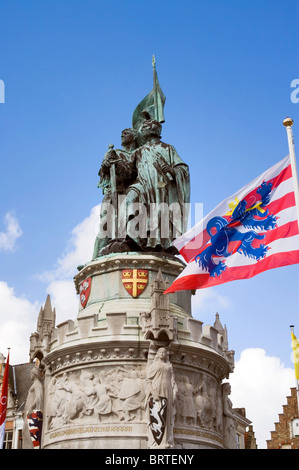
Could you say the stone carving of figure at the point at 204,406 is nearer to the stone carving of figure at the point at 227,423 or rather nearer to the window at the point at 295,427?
the stone carving of figure at the point at 227,423

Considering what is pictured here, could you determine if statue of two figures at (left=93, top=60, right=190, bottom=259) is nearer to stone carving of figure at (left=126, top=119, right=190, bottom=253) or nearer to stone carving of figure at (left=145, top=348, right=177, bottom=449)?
stone carving of figure at (left=126, top=119, right=190, bottom=253)

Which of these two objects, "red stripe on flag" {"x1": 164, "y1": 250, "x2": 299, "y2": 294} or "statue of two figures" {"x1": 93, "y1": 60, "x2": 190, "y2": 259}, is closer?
"red stripe on flag" {"x1": 164, "y1": 250, "x2": 299, "y2": 294}

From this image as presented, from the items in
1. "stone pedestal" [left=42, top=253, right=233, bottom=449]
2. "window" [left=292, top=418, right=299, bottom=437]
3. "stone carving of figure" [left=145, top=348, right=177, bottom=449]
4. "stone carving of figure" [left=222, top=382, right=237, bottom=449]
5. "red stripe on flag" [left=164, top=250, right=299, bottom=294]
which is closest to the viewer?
"red stripe on flag" [left=164, top=250, right=299, bottom=294]

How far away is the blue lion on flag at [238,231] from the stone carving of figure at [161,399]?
19.8 ft

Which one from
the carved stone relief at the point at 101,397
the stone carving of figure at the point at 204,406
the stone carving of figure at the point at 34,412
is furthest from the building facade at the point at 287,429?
the carved stone relief at the point at 101,397

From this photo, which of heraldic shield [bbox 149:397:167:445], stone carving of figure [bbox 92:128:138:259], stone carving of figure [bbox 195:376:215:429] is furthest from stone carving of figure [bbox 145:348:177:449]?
stone carving of figure [bbox 92:128:138:259]

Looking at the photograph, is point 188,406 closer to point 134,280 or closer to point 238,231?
point 134,280

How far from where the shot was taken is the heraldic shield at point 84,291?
27.8 m

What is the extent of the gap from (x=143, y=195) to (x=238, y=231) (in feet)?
37.4

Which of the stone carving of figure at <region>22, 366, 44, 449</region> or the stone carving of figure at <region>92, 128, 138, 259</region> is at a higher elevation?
the stone carving of figure at <region>92, 128, 138, 259</region>

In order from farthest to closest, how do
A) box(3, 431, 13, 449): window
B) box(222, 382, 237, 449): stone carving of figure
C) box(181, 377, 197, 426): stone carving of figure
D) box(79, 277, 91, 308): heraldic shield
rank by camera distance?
box(3, 431, 13, 449): window < box(79, 277, 91, 308): heraldic shield < box(222, 382, 237, 449): stone carving of figure < box(181, 377, 197, 426): stone carving of figure

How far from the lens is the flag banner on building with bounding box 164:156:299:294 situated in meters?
17.5

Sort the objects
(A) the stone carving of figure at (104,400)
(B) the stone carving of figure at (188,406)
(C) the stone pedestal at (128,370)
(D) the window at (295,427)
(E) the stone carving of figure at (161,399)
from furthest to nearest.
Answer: (D) the window at (295,427)
(B) the stone carving of figure at (188,406)
(A) the stone carving of figure at (104,400)
(C) the stone pedestal at (128,370)
(E) the stone carving of figure at (161,399)

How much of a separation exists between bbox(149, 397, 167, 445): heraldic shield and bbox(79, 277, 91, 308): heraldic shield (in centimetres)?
650
